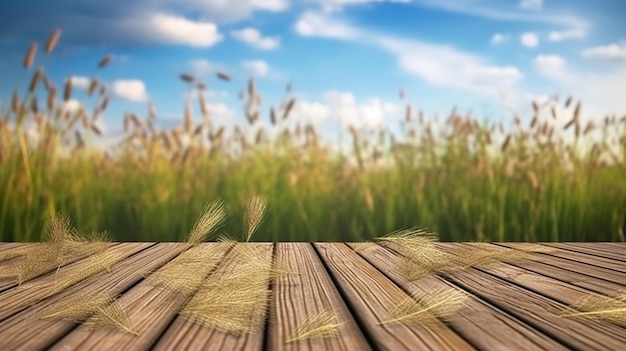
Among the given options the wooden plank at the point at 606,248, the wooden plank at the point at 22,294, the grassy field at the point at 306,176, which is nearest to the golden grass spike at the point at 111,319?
the wooden plank at the point at 22,294

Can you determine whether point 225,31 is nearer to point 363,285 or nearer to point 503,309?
point 363,285

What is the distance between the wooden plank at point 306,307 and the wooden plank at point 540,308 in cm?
34

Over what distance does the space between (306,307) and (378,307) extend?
0.49ft

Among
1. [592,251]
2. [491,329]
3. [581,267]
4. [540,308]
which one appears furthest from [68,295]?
[592,251]

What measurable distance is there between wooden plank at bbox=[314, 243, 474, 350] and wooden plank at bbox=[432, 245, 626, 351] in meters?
0.19

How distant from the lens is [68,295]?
1.51m

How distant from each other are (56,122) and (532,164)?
8.65 ft

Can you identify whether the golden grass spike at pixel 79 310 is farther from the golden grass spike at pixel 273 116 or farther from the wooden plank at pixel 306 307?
the golden grass spike at pixel 273 116

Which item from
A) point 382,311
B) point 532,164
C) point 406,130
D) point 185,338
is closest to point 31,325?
point 185,338

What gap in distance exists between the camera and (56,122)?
3.42 m

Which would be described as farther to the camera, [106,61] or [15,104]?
[106,61]

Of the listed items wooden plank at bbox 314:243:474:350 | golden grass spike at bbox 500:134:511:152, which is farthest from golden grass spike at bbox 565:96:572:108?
wooden plank at bbox 314:243:474:350

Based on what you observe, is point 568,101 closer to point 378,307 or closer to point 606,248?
point 606,248

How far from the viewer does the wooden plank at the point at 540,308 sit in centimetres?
110
